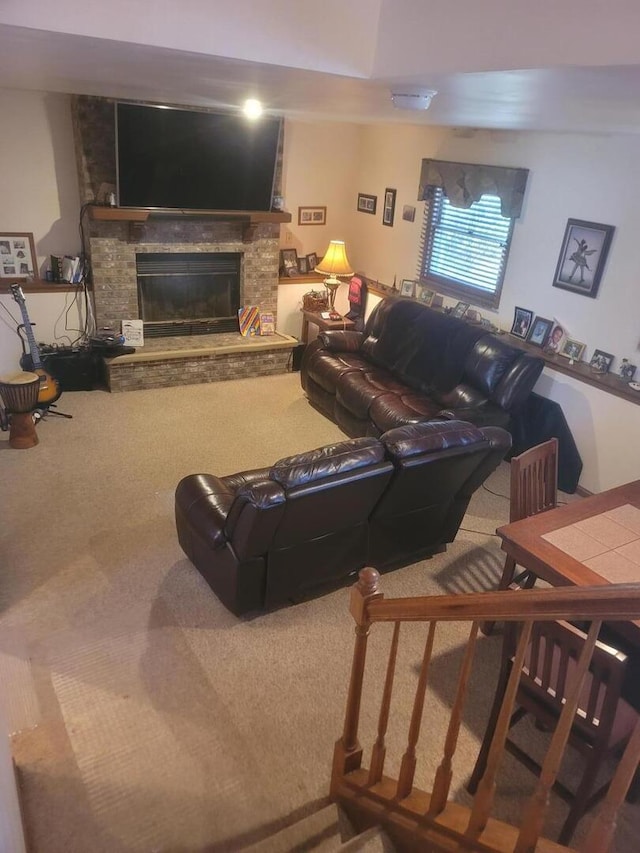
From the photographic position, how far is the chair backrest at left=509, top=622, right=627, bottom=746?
5.62 feet

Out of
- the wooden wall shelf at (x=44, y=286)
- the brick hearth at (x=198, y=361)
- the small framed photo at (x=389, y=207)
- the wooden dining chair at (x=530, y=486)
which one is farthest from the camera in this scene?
the small framed photo at (x=389, y=207)

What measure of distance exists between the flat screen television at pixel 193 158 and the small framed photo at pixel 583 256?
2.93 metres

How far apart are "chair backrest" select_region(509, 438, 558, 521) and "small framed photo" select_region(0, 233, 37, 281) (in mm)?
4788

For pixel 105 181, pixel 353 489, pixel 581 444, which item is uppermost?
pixel 105 181

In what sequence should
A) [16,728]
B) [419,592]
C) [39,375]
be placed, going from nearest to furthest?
[16,728], [419,592], [39,375]

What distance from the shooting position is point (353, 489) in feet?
9.29

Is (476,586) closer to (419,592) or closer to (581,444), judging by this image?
(419,592)

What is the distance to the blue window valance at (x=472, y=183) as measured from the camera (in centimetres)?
476

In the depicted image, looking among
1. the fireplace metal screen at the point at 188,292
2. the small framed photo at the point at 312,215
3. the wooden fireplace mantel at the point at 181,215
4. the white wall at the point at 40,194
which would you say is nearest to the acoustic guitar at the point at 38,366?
the white wall at the point at 40,194

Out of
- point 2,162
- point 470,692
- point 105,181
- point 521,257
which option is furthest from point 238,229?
point 470,692

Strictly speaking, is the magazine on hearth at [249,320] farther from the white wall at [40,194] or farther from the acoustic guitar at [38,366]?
the acoustic guitar at [38,366]

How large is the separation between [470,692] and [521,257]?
3.57 meters

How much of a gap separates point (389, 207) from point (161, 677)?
17.2 ft

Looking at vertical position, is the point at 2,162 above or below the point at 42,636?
above
